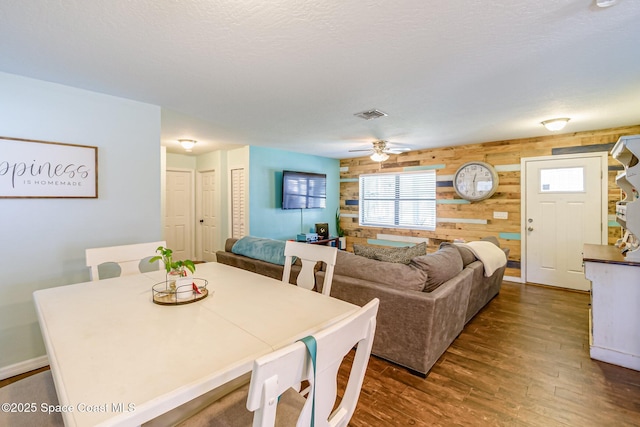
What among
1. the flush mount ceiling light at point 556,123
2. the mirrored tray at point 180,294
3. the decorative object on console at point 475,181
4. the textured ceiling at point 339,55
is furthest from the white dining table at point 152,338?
the decorative object on console at point 475,181

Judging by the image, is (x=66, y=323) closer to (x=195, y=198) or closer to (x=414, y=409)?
(x=414, y=409)

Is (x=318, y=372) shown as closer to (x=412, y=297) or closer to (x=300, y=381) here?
(x=300, y=381)

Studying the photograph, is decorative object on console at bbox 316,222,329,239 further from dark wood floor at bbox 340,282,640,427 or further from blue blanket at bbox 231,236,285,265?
dark wood floor at bbox 340,282,640,427

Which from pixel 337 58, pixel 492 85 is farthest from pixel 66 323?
pixel 492 85

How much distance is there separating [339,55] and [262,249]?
6.32 ft

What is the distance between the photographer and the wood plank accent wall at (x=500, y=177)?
3.90 metres

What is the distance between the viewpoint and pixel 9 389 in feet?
3.76

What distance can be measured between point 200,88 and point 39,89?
1.22m

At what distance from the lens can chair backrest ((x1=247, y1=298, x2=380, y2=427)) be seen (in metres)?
0.61

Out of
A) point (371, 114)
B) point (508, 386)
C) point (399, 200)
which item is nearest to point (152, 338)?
point (508, 386)

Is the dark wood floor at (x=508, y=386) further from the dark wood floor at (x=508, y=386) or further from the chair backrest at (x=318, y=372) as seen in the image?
the chair backrest at (x=318, y=372)

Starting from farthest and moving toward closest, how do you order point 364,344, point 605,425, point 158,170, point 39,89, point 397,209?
point 397,209, point 158,170, point 39,89, point 605,425, point 364,344

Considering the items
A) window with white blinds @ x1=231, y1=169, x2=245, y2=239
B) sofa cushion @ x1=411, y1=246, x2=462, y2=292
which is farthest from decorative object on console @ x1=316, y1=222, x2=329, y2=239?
sofa cushion @ x1=411, y1=246, x2=462, y2=292

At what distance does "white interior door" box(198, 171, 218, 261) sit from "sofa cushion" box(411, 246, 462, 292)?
14.8 ft
